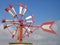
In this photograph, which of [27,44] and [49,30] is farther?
[49,30]

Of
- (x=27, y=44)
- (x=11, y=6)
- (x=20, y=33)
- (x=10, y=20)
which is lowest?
(x=27, y=44)

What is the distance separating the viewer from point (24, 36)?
5397 centimetres

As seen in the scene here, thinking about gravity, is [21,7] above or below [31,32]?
above

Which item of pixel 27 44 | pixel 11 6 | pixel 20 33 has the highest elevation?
pixel 11 6

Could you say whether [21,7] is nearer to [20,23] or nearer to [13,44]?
[20,23]

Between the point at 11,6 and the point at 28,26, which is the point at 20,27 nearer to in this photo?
the point at 28,26

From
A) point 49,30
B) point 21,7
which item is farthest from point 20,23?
point 49,30

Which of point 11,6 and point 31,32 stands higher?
point 11,6

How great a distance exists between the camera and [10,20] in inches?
2196

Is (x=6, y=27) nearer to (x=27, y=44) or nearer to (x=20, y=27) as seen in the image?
(x=20, y=27)

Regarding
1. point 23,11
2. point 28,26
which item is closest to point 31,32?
point 28,26

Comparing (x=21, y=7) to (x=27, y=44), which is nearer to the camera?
(x=27, y=44)

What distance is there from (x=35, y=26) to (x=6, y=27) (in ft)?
27.8

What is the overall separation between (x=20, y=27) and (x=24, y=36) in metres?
2.76
